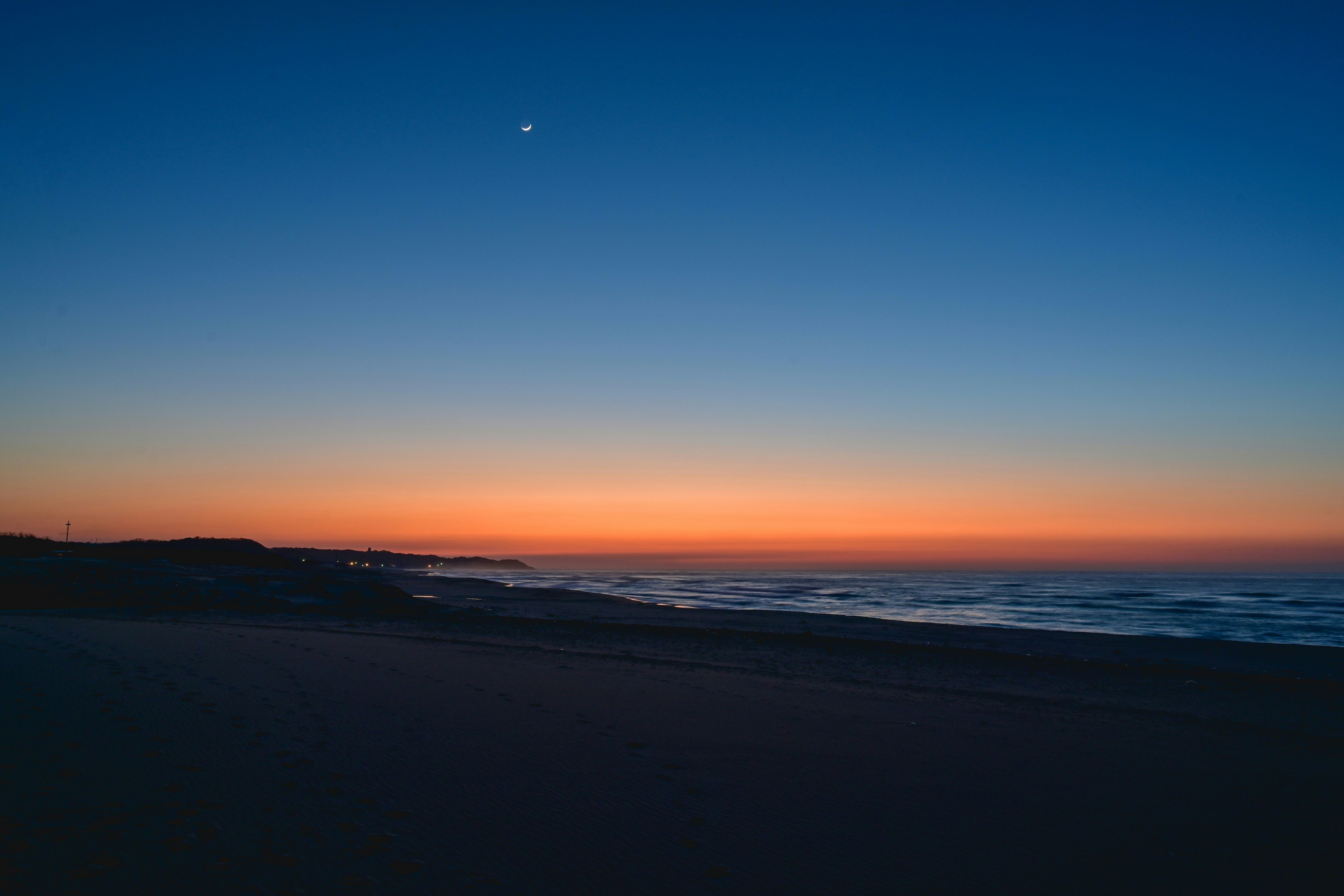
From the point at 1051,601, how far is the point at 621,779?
53.1 metres

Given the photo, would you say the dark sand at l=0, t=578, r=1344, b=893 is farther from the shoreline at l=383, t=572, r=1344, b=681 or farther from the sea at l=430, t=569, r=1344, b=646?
the sea at l=430, t=569, r=1344, b=646

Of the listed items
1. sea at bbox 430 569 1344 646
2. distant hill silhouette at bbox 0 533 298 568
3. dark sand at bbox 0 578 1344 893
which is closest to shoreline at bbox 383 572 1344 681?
sea at bbox 430 569 1344 646

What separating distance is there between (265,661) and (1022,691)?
13654mm

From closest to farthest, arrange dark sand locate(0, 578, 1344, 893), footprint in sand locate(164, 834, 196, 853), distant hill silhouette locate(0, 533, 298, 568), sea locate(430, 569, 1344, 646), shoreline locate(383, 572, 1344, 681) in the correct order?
footprint in sand locate(164, 834, 196, 853)
dark sand locate(0, 578, 1344, 893)
shoreline locate(383, 572, 1344, 681)
sea locate(430, 569, 1344, 646)
distant hill silhouette locate(0, 533, 298, 568)

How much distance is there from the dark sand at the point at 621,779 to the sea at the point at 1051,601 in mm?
20655

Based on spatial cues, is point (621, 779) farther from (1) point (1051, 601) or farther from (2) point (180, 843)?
(1) point (1051, 601)

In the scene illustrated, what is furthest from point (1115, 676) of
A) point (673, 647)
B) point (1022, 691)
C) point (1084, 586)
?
point (1084, 586)

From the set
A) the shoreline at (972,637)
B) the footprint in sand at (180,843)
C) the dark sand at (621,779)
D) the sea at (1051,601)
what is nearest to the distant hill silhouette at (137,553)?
the sea at (1051,601)

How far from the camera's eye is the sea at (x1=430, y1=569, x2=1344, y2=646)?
3136 centimetres

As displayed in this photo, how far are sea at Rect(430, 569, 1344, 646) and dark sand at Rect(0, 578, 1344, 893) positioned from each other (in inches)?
813

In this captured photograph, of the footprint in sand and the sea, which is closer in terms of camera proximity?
the footprint in sand

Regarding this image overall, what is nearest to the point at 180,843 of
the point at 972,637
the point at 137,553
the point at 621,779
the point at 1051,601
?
the point at 621,779

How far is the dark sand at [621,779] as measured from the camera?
14.4ft

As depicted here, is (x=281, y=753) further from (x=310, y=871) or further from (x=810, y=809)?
(x=810, y=809)
